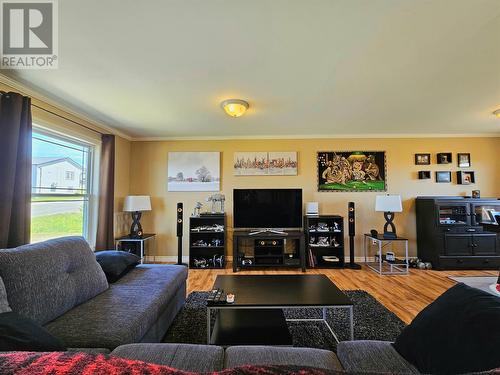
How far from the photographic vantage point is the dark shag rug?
6.36 ft

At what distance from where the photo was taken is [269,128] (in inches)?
156

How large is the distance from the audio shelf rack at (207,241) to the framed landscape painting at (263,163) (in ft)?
3.19

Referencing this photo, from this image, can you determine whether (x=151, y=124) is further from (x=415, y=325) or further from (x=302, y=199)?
(x=415, y=325)

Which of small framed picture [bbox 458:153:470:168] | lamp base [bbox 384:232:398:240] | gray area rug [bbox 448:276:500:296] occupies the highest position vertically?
small framed picture [bbox 458:153:470:168]

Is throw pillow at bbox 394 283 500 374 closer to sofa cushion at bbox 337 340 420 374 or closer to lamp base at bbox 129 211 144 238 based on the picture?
sofa cushion at bbox 337 340 420 374

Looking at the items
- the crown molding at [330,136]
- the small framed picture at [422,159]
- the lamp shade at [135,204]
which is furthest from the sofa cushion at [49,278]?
the small framed picture at [422,159]

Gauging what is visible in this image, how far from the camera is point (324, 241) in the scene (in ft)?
13.6

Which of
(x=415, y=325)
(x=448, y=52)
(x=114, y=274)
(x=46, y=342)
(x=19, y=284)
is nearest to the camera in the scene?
(x=46, y=342)

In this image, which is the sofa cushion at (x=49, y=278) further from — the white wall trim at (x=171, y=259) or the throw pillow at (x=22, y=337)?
the white wall trim at (x=171, y=259)

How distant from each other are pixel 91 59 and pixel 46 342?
2.02m

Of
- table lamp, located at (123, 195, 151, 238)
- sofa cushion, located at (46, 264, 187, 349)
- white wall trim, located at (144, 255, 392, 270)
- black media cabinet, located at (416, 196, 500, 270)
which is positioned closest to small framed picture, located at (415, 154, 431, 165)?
black media cabinet, located at (416, 196, 500, 270)

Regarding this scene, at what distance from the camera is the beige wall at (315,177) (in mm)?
4367

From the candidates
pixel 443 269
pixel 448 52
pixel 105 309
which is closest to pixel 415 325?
pixel 105 309

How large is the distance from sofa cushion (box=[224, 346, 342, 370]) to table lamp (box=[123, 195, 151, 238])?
3356 millimetres
